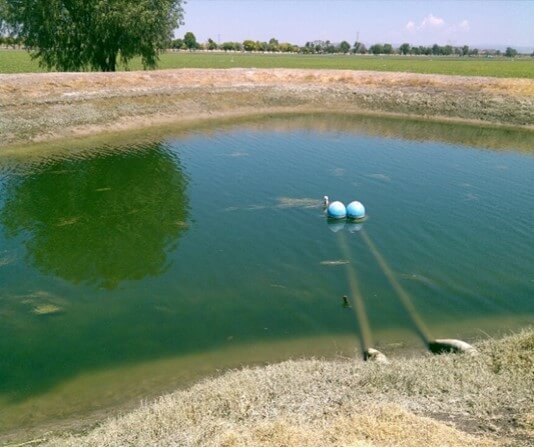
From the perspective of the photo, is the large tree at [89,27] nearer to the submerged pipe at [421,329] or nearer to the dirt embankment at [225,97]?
the dirt embankment at [225,97]

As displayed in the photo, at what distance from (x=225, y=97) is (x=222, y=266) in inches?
1664

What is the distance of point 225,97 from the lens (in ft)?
197

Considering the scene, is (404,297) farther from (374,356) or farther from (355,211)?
(355,211)

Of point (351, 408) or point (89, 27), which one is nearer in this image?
point (351, 408)

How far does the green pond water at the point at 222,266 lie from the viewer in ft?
52.3

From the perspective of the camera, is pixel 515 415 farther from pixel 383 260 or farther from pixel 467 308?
pixel 383 260

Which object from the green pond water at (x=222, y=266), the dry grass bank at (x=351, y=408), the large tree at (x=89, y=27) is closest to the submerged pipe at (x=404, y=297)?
the green pond water at (x=222, y=266)

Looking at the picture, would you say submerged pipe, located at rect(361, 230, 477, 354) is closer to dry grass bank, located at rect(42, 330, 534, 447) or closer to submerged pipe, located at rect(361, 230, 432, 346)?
submerged pipe, located at rect(361, 230, 432, 346)

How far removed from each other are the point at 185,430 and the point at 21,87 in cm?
4449

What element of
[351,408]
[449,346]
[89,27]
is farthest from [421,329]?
[89,27]

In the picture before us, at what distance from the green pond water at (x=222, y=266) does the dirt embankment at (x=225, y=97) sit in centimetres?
786

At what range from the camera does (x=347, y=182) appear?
34.1 meters

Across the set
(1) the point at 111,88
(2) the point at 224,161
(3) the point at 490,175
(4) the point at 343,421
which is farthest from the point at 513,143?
(4) the point at 343,421

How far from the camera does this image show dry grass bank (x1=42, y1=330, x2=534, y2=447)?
10.6 m
